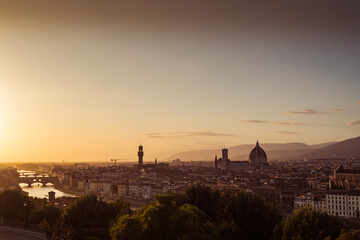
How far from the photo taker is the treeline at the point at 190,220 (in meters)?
15.7

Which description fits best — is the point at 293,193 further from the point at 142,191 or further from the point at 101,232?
the point at 101,232

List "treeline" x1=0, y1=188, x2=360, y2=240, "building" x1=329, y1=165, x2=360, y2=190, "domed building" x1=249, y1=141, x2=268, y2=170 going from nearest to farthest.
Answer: "treeline" x1=0, y1=188, x2=360, y2=240 < "building" x1=329, y1=165, x2=360, y2=190 < "domed building" x1=249, y1=141, x2=268, y2=170

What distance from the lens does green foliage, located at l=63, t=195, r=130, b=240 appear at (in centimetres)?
2444

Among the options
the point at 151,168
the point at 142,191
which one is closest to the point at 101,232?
the point at 142,191

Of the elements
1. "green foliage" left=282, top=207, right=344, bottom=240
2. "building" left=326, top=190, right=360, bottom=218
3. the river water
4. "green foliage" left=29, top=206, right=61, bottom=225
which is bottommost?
the river water

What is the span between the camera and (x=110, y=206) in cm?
2675

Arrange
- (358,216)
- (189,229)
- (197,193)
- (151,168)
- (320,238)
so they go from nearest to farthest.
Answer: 1. (189,229)
2. (320,238)
3. (197,193)
4. (358,216)
5. (151,168)

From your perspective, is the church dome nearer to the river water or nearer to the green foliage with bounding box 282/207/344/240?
the river water

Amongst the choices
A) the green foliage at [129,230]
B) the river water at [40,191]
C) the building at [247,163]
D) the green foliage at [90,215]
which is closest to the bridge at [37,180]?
the river water at [40,191]

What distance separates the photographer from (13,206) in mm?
31859

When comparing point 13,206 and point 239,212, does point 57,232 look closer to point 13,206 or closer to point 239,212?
point 239,212

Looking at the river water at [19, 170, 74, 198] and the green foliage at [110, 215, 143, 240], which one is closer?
the green foliage at [110, 215, 143, 240]

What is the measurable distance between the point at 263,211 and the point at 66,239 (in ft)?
30.2

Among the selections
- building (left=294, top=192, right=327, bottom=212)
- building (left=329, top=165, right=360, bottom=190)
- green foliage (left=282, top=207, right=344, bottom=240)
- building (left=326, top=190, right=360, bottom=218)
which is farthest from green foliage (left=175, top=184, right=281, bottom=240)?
building (left=329, top=165, right=360, bottom=190)
